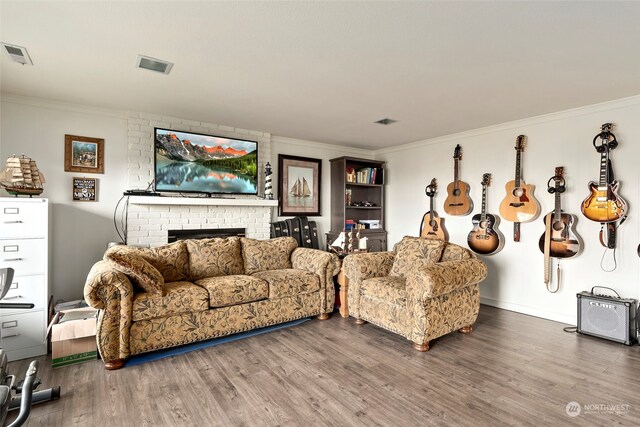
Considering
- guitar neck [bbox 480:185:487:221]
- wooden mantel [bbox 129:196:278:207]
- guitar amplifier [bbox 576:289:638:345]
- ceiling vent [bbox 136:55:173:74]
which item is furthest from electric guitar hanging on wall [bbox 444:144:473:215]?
ceiling vent [bbox 136:55:173:74]

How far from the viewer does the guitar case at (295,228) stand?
4898 millimetres

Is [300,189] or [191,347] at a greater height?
[300,189]

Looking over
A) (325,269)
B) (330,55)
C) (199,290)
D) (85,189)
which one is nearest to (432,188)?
(325,269)

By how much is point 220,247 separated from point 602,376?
3390mm

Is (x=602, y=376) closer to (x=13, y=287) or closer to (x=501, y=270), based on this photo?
(x=501, y=270)

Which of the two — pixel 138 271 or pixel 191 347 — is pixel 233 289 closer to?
pixel 191 347

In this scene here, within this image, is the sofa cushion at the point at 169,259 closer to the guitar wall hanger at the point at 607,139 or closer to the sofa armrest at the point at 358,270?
the sofa armrest at the point at 358,270

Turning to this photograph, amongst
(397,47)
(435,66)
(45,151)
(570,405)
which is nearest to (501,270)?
(570,405)

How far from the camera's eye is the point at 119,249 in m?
2.99

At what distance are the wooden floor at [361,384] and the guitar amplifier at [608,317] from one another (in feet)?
0.39

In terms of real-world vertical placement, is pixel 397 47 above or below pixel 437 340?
above

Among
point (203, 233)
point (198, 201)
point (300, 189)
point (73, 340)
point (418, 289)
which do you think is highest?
point (300, 189)

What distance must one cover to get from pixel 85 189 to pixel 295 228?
8.46 feet

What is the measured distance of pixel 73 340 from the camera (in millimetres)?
2510
